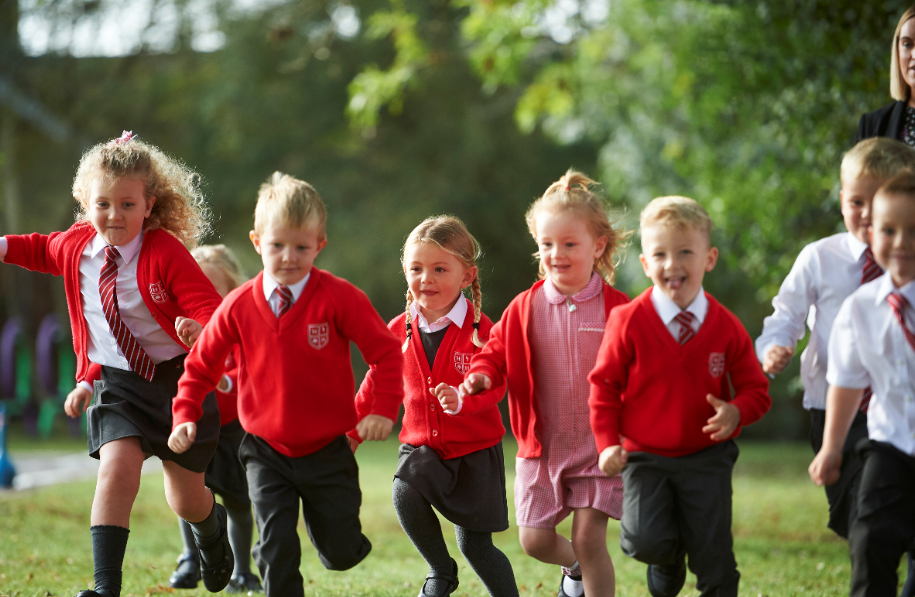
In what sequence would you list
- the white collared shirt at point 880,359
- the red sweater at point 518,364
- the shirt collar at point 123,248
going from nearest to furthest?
1. the white collared shirt at point 880,359
2. the red sweater at point 518,364
3. the shirt collar at point 123,248

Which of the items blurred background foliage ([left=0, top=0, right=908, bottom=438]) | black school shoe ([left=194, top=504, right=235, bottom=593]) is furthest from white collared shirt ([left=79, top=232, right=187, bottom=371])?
blurred background foliage ([left=0, top=0, right=908, bottom=438])

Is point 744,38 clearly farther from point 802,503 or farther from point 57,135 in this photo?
point 57,135

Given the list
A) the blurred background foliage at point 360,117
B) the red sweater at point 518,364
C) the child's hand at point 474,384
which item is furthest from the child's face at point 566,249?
the blurred background foliage at point 360,117

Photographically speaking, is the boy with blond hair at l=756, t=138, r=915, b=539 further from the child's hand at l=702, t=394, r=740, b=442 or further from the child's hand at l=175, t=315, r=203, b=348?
the child's hand at l=175, t=315, r=203, b=348

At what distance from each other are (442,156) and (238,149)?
4073 millimetres

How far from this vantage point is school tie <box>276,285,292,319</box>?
350 centimetres

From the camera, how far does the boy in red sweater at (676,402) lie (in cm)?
339

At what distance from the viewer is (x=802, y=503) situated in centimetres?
973

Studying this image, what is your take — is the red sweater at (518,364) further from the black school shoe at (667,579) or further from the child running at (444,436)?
the black school shoe at (667,579)

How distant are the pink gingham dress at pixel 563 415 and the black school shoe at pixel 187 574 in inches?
87.8

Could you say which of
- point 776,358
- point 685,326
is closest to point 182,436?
point 685,326

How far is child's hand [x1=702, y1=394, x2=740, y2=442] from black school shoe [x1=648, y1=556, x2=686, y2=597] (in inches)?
27.7

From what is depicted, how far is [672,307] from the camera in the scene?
3.46m

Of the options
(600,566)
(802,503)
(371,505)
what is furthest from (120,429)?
(802,503)
